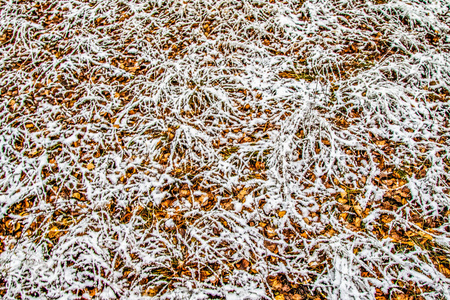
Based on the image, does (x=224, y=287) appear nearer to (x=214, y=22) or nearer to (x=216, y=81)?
(x=216, y=81)


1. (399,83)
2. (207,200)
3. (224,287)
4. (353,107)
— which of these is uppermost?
(399,83)

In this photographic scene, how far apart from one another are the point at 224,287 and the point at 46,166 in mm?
1996

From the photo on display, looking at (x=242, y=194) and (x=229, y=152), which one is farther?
(x=229, y=152)

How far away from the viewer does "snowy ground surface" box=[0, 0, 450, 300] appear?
183 cm

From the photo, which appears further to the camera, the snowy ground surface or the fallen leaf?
the fallen leaf

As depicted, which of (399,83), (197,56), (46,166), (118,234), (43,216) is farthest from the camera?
(197,56)

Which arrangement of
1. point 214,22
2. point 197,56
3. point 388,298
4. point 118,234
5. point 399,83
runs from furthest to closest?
point 214,22 < point 197,56 < point 399,83 < point 118,234 < point 388,298

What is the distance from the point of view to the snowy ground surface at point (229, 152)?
1834 millimetres

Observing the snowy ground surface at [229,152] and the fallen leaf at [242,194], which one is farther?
the fallen leaf at [242,194]

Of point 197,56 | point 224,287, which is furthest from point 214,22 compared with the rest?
point 224,287

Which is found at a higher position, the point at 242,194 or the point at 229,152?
the point at 229,152

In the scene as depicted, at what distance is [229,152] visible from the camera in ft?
7.76

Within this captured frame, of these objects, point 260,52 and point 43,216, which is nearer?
point 43,216

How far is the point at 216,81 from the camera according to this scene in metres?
2.82
